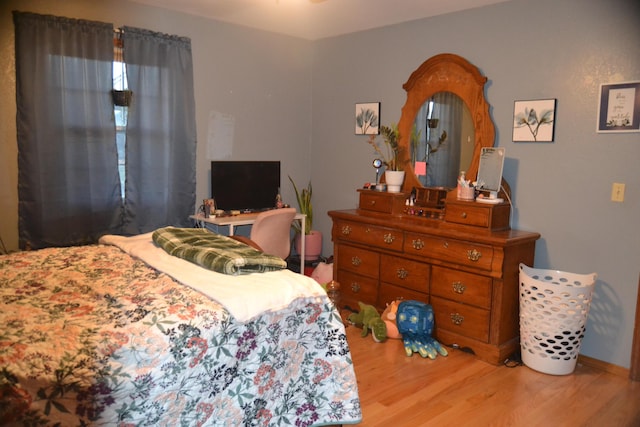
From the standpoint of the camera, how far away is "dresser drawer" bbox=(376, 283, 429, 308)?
340cm

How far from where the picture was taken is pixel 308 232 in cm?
477

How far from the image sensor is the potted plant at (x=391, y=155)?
3846mm

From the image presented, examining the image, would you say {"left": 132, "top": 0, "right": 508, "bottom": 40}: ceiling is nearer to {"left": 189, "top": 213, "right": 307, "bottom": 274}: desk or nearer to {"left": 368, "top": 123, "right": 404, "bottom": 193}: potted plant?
{"left": 368, "top": 123, "right": 404, "bottom": 193}: potted plant

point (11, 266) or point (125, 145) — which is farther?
point (125, 145)

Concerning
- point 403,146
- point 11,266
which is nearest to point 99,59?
point 11,266

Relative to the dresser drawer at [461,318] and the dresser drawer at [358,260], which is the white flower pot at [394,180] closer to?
the dresser drawer at [358,260]

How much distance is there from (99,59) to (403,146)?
2386 millimetres

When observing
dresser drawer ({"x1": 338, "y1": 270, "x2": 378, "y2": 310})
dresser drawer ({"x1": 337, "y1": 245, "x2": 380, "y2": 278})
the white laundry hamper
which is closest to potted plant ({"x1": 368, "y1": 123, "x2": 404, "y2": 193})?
dresser drawer ({"x1": 337, "y1": 245, "x2": 380, "y2": 278})

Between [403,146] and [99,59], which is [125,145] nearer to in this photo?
[99,59]

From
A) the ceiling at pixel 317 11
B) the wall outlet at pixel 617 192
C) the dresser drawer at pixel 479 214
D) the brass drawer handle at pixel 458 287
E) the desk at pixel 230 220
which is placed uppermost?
the ceiling at pixel 317 11

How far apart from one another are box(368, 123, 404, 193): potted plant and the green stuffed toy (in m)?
0.96

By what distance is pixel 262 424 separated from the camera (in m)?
1.86

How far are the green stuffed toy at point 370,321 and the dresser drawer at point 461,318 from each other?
1.24ft

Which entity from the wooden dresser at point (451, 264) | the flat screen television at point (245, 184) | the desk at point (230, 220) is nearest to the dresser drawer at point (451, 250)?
the wooden dresser at point (451, 264)
